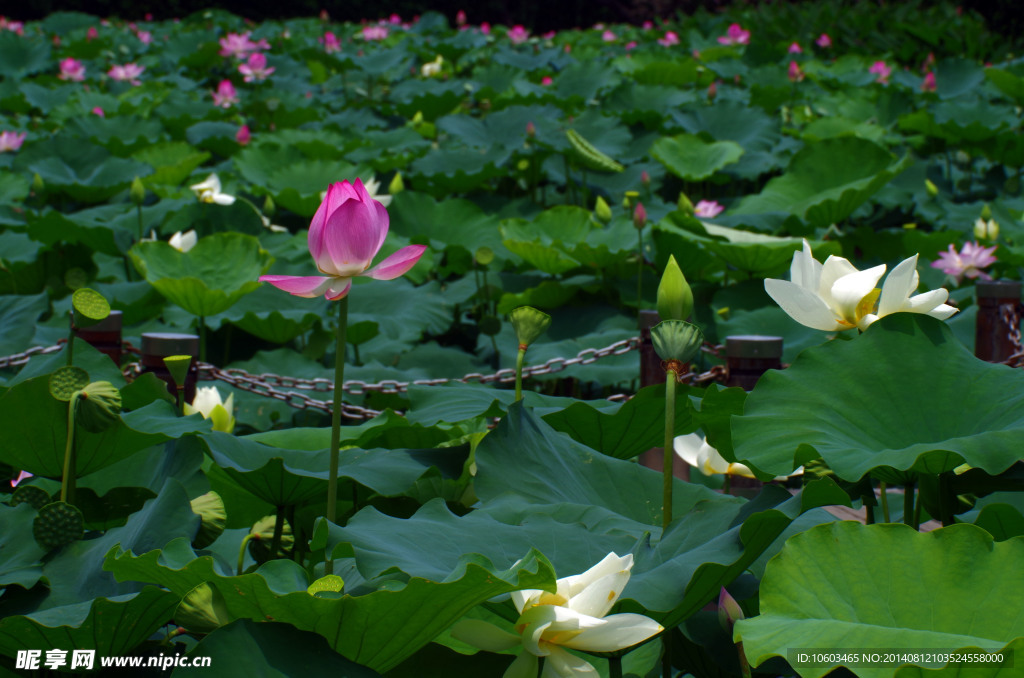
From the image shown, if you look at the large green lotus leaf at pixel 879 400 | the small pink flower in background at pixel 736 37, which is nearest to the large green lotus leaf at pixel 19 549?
the large green lotus leaf at pixel 879 400

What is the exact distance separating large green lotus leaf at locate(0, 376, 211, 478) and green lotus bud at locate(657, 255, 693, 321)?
0.54 meters

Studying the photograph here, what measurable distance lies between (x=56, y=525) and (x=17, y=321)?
128cm

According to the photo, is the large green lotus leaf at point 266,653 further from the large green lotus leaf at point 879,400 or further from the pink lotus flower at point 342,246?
the large green lotus leaf at point 879,400

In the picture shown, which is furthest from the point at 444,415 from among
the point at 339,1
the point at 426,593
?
the point at 339,1

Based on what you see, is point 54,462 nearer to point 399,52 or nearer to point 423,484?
point 423,484

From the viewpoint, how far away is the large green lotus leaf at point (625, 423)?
115 centimetres

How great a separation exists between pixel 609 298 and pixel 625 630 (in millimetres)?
2239

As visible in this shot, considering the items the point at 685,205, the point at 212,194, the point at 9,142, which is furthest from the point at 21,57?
the point at 685,205

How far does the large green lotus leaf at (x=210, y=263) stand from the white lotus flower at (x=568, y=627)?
1606 millimetres

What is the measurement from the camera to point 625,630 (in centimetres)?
66

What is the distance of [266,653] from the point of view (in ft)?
2.17

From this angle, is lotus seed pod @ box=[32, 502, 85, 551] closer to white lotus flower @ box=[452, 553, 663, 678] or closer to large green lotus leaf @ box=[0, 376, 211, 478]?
large green lotus leaf @ box=[0, 376, 211, 478]

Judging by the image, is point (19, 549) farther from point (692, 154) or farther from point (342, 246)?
point (692, 154)

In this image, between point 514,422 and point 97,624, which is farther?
point 514,422
